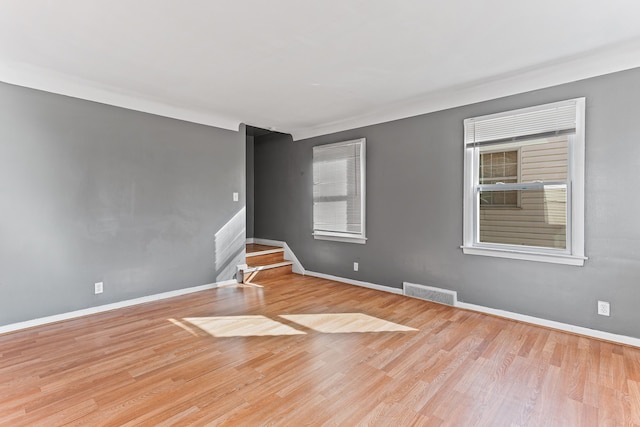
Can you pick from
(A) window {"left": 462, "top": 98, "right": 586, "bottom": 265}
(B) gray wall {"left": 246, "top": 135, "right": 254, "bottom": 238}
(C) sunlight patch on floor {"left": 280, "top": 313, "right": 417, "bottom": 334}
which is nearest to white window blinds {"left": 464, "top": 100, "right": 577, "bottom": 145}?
(A) window {"left": 462, "top": 98, "right": 586, "bottom": 265}

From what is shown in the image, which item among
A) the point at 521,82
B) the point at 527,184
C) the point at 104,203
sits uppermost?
the point at 521,82

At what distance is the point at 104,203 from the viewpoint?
12.3 ft

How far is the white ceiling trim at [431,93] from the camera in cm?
287

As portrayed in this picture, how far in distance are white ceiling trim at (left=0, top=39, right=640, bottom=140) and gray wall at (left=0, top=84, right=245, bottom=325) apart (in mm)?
107

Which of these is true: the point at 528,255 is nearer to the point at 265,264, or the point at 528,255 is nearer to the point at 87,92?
the point at 265,264

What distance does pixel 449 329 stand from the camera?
3.18 m

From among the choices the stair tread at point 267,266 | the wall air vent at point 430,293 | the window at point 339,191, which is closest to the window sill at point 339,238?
the window at point 339,191

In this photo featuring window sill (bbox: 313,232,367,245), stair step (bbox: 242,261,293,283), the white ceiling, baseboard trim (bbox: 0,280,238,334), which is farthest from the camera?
stair step (bbox: 242,261,293,283)

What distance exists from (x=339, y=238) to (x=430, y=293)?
5.45ft

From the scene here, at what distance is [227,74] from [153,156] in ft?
5.44

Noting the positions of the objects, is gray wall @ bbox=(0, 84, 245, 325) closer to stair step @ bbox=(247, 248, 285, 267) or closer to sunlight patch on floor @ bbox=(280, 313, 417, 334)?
stair step @ bbox=(247, 248, 285, 267)

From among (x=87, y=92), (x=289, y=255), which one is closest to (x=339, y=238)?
(x=289, y=255)

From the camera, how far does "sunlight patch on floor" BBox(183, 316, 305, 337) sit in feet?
10.1

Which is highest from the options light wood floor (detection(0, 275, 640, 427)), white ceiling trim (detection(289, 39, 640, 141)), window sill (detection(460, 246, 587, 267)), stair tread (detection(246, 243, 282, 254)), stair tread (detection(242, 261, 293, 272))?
white ceiling trim (detection(289, 39, 640, 141))
